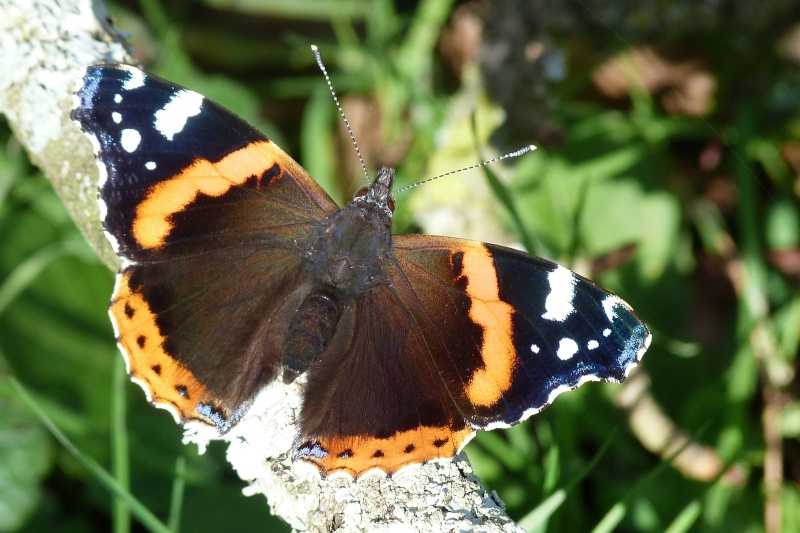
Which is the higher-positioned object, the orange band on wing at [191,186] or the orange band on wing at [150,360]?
the orange band on wing at [191,186]

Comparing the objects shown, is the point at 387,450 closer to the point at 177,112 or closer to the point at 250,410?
the point at 250,410

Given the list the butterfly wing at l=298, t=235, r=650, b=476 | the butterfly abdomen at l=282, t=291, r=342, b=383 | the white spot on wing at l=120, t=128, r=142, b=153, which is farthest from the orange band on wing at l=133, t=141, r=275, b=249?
the butterfly wing at l=298, t=235, r=650, b=476

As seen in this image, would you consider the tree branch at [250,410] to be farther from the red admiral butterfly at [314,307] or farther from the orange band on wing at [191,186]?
the orange band on wing at [191,186]

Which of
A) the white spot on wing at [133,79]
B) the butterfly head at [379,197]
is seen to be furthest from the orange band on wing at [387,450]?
the white spot on wing at [133,79]

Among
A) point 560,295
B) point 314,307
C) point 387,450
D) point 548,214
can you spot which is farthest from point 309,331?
point 548,214

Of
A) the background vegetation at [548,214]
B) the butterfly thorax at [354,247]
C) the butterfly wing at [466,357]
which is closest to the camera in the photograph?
the butterfly wing at [466,357]

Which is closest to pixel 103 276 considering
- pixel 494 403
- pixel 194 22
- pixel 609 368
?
pixel 194 22

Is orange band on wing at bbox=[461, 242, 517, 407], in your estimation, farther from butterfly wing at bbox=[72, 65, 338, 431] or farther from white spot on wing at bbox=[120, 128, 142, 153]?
white spot on wing at bbox=[120, 128, 142, 153]
